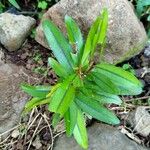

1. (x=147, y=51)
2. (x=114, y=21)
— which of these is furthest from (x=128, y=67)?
(x=114, y=21)

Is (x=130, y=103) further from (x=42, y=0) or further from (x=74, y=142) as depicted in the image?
(x=42, y=0)

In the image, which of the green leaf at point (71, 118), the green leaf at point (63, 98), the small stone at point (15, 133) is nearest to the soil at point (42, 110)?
the small stone at point (15, 133)

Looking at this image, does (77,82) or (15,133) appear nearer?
(77,82)

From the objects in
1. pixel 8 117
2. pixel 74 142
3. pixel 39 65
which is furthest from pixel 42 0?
pixel 74 142

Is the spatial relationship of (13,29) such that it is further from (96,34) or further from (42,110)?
(96,34)

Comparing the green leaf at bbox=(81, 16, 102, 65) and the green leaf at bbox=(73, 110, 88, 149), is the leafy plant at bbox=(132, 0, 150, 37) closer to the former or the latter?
the green leaf at bbox=(81, 16, 102, 65)

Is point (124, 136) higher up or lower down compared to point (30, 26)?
lower down
